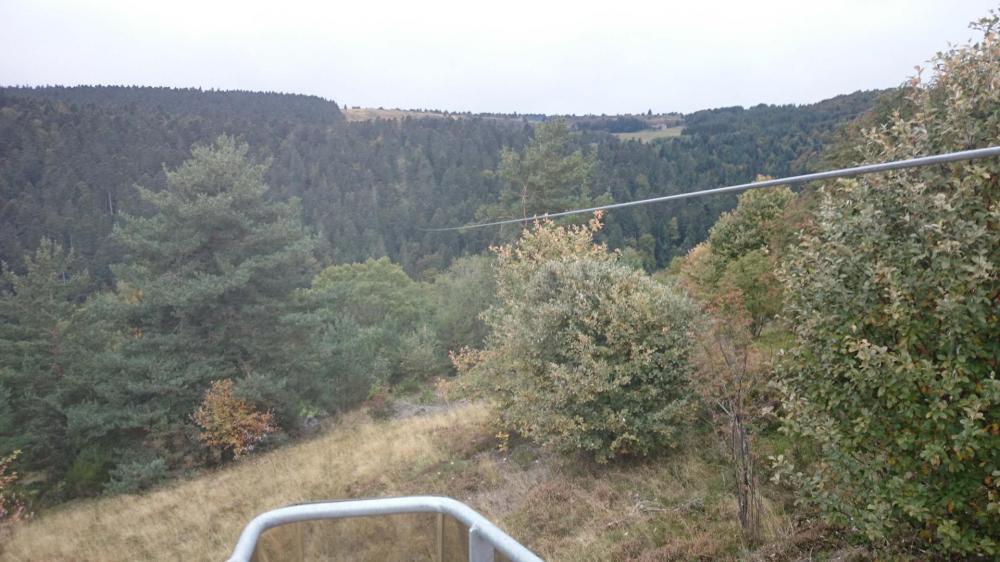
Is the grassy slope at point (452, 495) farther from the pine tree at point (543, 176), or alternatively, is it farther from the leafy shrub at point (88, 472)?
the pine tree at point (543, 176)

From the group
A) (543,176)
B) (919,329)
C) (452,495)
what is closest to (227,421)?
(452,495)

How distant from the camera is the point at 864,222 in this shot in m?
4.21

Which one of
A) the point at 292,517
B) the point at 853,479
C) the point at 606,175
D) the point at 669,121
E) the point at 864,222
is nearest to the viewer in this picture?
the point at 292,517

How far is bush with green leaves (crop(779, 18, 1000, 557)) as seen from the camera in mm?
3670

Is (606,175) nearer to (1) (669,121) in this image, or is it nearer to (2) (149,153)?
(2) (149,153)

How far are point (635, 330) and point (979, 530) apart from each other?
4.72 metres

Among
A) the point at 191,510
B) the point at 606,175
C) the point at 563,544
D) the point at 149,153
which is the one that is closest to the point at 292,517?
the point at 563,544

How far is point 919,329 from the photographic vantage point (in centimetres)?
387

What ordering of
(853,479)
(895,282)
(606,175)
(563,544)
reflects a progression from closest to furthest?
1. (895,282)
2. (853,479)
3. (563,544)
4. (606,175)

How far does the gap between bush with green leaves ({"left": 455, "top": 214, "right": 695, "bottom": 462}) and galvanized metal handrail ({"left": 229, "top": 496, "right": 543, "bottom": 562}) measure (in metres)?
7.21

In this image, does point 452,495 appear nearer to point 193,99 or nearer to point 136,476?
point 136,476

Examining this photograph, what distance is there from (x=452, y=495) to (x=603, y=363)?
312 cm

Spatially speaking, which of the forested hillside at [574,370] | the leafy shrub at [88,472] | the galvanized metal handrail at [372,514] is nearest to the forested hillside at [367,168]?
the forested hillside at [574,370]

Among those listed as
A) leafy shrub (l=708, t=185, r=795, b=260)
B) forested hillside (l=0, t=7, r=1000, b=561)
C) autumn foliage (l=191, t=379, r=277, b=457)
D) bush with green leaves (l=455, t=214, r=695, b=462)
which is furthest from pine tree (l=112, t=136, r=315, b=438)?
leafy shrub (l=708, t=185, r=795, b=260)
